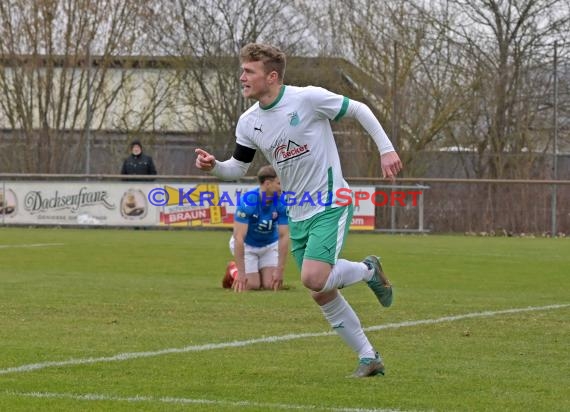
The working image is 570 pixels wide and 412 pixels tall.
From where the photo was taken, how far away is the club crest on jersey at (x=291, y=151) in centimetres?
709

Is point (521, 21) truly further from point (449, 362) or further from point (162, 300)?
point (449, 362)

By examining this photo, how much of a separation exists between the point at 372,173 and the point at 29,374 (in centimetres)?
2457

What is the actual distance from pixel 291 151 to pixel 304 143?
0.08m

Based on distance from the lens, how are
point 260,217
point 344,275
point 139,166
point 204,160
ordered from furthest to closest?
point 139,166, point 260,217, point 204,160, point 344,275

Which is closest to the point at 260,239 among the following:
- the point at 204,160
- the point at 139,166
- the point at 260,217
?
the point at 260,217

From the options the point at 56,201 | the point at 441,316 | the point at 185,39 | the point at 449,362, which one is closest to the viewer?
the point at 449,362

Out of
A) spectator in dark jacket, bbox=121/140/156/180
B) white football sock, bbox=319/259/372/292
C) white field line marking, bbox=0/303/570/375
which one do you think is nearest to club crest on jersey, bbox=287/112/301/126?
white football sock, bbox=319/259/372/292

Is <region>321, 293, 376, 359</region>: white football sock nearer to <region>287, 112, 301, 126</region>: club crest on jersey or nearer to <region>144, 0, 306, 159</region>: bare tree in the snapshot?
<region>287, 112, 301, 126</region>: club crest on jersey

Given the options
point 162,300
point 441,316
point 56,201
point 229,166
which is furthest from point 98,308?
point 56,201

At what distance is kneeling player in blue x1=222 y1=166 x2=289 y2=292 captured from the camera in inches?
513

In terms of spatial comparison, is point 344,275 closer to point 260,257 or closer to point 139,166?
point 260,257

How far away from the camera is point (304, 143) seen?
7.09 m

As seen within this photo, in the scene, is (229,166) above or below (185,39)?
below

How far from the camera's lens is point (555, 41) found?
34.0 meters
